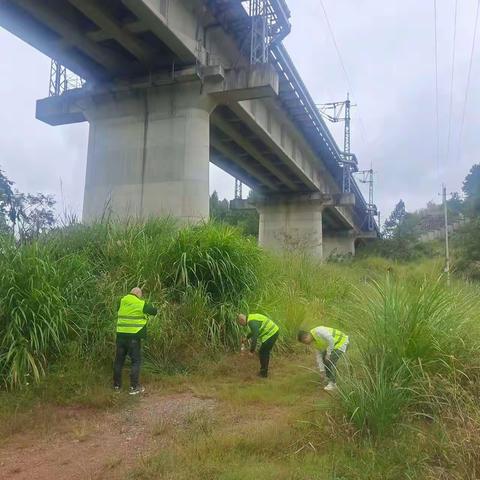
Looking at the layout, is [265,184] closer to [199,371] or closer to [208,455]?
[199,371]

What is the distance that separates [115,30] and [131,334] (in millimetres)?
8161

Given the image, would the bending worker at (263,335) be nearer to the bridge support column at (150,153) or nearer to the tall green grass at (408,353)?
the tall green grass at (408,353)

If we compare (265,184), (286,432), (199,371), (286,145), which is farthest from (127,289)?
(265,184)

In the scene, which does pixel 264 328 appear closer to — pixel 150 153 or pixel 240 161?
pixel 150 153

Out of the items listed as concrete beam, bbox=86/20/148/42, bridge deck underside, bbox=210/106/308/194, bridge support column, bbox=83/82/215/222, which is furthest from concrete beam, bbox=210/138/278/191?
concrete beam, bbox=86/20/148/42

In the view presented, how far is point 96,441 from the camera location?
17.2ft

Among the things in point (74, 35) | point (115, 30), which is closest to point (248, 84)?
point (115, 30)

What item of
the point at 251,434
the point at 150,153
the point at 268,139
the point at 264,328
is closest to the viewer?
the point at 251,434

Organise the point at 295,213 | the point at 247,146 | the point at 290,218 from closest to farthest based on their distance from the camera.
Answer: the point at 247,146 < the point at 295,213 < the point at 290,218

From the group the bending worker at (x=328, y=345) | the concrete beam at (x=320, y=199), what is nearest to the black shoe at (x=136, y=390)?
the bending worker at (x=328, y=345)

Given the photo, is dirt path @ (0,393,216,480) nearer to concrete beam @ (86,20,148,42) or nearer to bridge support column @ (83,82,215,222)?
bridge support column @ (83,82,215,222)

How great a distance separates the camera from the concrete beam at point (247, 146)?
60.2 ft

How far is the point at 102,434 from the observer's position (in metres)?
5.42

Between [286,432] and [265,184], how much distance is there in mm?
27477
